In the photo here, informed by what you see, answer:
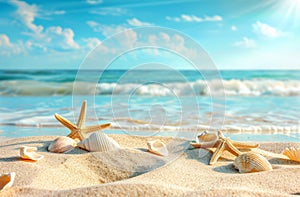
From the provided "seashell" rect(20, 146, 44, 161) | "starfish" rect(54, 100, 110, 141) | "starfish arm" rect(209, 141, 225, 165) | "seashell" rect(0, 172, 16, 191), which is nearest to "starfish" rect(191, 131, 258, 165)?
"starfish arm" rect(209, 141, 225, 165)

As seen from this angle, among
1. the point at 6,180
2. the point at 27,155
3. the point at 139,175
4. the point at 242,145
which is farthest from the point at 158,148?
the point at 6,180

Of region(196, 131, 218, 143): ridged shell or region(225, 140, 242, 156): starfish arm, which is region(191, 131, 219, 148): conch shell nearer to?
region(196, 131, 218, 143): ridged shell

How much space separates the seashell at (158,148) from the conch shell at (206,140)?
1.91ft

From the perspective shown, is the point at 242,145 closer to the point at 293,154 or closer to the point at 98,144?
the point at 293,154

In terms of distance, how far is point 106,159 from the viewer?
3211 mm

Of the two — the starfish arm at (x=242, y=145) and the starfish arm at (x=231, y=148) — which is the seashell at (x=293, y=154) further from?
the starfish arm at (x=231, y=148)

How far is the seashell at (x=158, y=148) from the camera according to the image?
314cm

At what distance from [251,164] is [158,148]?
0.94m

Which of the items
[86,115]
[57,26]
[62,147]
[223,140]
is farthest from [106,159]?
[57,26]

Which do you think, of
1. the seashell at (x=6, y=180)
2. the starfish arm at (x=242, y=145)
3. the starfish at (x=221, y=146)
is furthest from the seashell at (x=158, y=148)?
the seashell at (x=6, y=180)

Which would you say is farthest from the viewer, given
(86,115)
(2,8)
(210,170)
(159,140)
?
(2,8)

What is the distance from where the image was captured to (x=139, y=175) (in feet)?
9.38

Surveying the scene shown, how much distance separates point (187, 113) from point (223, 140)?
21.6 inches

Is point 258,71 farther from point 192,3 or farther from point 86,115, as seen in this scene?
point 86,115
